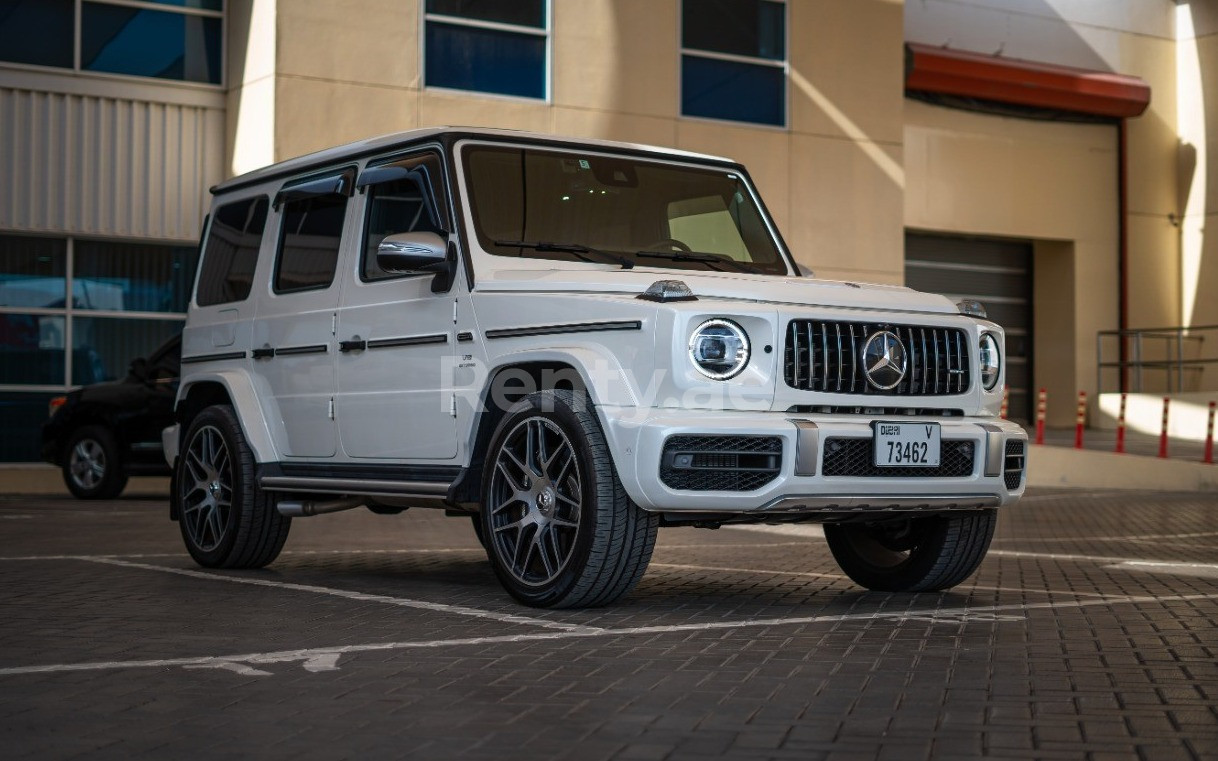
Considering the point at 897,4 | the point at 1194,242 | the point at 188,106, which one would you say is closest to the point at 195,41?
the point at 188,106

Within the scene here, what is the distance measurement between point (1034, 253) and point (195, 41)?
674 inches

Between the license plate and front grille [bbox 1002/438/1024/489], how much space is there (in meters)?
0.51

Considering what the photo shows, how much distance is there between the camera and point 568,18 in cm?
2177

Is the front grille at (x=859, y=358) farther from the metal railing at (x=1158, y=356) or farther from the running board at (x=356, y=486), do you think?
the metal railing at (x=1158, y=356)

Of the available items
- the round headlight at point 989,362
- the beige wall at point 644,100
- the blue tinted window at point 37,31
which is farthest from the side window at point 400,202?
the blue tinted window at point 37,31

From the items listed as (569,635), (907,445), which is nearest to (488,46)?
(907,445)

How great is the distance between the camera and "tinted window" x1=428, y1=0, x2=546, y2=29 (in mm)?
20891

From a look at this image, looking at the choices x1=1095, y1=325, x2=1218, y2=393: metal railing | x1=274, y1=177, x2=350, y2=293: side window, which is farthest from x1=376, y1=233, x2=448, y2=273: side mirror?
x1=1095, y1=325, x2=1218, y2=393: metal railing

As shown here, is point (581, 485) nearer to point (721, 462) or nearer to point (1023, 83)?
point (721, 462)

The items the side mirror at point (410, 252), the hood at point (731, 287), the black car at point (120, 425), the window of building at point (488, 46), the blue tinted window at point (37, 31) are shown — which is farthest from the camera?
the window of building at point (488, 46)

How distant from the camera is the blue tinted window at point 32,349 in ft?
65.3

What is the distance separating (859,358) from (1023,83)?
928 inches

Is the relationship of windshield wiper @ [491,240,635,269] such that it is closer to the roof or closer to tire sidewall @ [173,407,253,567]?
the roof

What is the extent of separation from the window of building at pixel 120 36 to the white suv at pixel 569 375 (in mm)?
11413
